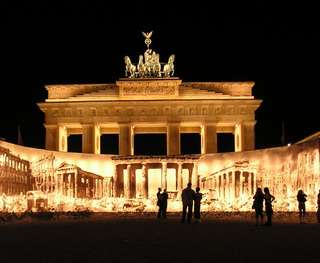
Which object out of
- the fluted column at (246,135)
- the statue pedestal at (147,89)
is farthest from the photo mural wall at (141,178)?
the fluted column at (246,135)

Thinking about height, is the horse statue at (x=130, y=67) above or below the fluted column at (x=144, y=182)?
above

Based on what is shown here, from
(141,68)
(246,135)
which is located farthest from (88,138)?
(246,135)

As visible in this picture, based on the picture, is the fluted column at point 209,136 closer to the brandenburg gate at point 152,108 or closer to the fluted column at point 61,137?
the brandenburg gate at point 152,108

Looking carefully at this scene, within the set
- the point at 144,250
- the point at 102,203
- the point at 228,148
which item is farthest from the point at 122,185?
the point at 228,148

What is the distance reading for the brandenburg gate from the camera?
5719 centimetres

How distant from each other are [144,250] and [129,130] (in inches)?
1827

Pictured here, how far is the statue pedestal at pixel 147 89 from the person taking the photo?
5725 centimetres

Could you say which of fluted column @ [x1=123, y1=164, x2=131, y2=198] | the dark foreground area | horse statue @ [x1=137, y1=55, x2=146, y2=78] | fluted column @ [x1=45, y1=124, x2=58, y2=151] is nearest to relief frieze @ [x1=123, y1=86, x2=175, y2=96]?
horse statue @ [x1=137, y1=55, x2=146, y2=78]

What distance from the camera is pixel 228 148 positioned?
2960 inches

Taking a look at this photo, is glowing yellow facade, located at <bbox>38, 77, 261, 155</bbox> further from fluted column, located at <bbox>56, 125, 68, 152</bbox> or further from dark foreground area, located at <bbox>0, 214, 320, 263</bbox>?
dark foreground area, located at <bbox>0, 214, 320, 263</bbox>

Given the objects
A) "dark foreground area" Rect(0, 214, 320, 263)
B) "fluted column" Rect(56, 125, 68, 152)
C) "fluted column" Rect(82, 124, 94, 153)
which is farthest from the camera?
"fluted column" Rect(56, 125, 68, 152)

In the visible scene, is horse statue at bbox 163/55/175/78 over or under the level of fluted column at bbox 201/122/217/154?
over

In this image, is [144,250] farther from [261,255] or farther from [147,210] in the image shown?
[147,210]

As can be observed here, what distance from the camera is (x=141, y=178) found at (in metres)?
29.1
